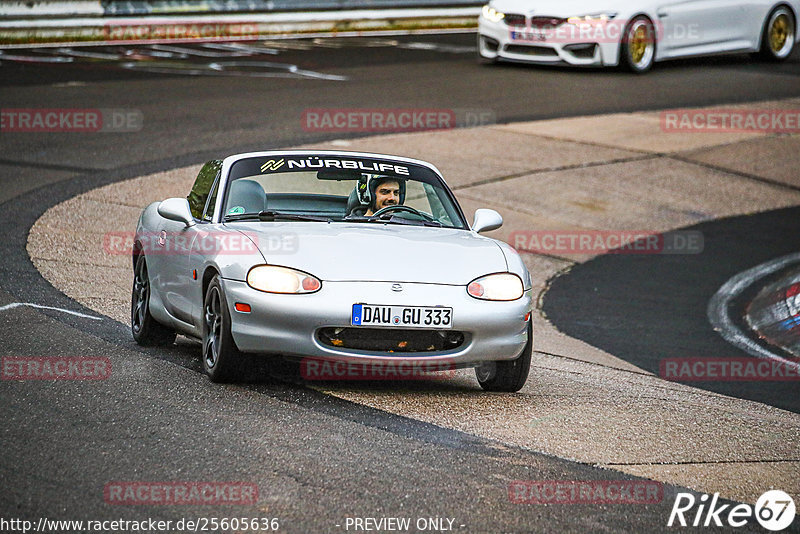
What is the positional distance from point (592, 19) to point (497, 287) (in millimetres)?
14854

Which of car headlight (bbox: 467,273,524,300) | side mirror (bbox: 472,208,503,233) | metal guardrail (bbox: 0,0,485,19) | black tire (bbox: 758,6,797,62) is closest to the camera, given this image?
car headlight (bbox: 467,273,524,300)

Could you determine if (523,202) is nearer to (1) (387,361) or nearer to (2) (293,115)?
(2) (293,115)

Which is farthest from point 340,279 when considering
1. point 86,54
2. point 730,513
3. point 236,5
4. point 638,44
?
point 236,5

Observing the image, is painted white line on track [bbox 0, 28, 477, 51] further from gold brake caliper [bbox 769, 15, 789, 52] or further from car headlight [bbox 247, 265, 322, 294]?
car headlight [bbox 247, 265, 322, 294]

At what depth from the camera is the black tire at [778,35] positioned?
937 inches

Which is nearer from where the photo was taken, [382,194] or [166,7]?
[382,194]

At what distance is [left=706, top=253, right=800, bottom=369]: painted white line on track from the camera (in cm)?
1158

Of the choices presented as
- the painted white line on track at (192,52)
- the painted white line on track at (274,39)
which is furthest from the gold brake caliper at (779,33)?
the painted white line on track at (192,52)

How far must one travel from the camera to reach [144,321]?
27.5ft

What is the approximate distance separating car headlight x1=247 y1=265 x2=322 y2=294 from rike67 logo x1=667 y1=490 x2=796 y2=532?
2.22 m

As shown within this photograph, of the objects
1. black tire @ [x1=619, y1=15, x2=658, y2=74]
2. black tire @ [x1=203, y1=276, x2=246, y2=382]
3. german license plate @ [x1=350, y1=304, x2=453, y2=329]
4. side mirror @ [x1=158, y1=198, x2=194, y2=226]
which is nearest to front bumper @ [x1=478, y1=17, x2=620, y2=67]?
black tire @ [x1=619, y1=15, x2=658, y2=74]

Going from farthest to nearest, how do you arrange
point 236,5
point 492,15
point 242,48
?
point 236,5
point 242,48
point 492,15

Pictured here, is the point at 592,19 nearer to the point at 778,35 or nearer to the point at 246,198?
the point at 778,35

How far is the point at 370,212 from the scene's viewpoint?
26.7 feet
